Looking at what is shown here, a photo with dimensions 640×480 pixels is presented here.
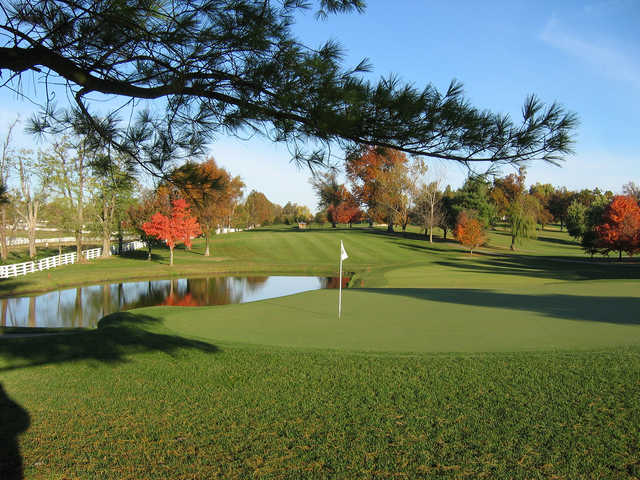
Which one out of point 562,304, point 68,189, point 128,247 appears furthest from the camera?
point 128,247

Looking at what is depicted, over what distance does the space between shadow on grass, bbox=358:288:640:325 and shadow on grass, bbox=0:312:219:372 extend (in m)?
6.89

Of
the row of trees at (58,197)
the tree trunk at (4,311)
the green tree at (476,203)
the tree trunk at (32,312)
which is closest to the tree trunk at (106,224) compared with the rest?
the row of trees at (58,197)

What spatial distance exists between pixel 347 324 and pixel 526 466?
5.10 m

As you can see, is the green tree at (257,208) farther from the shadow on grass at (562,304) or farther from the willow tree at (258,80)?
the willow tree at (258,80)

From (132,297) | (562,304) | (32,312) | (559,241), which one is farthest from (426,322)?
(559,241)

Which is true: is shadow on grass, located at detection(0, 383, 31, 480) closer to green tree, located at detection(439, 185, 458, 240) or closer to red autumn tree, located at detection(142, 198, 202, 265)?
red autumn tree, located at detection(142, 198, 202, 265)

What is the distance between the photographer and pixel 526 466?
3400mm

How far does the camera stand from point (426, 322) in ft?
27.3

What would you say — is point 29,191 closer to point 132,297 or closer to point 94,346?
point 132,297

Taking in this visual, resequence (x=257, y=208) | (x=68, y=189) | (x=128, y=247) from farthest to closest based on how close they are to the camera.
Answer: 1. (x=257, y=208)
2. (x=128, y=247)
3. (x=68, y=189)

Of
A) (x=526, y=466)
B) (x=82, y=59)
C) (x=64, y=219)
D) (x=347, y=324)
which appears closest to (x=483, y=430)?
(x=526, y=466)

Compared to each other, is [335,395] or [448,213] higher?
[448,213]

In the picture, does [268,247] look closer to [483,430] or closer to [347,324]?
[347,324]

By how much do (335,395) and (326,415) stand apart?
497 mm
